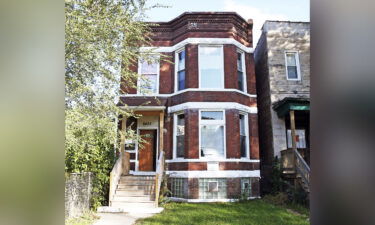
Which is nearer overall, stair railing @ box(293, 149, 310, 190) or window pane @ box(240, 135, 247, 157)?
stair railing @ box(293, 149, 310, 190)

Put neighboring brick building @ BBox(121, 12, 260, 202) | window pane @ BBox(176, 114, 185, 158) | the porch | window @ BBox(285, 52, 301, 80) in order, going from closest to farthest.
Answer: the porch < neighboring brick building @ BBox(121, 12, 260, 202) < window pane @ BBox(176, 114, 185, 158) < window @ BBox(285, 52, 301, 80)

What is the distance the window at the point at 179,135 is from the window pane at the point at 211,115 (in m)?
0.86

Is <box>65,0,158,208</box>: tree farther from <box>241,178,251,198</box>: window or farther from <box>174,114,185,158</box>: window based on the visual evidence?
<box>241,178,251,198</box>: window

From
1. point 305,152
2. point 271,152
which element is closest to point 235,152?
point 271,152

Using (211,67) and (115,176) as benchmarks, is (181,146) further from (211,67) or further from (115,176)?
(211,67)

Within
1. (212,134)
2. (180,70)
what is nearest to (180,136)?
(212,134)

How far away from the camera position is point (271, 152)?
11102mm

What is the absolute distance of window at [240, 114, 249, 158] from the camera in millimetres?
10445

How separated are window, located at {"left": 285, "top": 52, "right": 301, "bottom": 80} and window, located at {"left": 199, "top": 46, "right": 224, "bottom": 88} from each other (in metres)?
3.25

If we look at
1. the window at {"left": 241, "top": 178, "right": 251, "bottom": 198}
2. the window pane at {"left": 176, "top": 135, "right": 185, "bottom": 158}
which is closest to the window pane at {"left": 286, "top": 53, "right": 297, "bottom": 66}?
the window at {"left": 241, "top": 178, "right": 251, "bottom": 198}

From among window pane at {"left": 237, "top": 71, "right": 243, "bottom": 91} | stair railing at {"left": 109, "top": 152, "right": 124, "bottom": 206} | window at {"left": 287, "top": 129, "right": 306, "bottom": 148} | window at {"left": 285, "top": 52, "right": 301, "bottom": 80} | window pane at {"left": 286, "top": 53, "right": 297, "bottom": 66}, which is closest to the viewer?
stair railing at {"left": 109, "top": 152, "right": 124, "bottom": 206}

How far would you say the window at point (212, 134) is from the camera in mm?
9859
